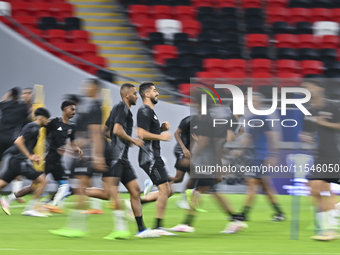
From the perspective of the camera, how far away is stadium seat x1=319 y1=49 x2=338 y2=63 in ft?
47.9

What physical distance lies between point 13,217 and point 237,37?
338 inches

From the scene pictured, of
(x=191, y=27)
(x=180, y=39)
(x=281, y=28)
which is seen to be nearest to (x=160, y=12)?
(x=191, y=27)

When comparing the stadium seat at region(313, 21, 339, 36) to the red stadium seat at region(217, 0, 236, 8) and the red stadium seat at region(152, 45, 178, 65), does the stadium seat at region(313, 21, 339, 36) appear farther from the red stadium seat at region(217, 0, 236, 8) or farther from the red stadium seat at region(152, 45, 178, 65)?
the red stadium seat at region(152, 45, 178, 65)

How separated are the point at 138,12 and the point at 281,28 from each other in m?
4.10

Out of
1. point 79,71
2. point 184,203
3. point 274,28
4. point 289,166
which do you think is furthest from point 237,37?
point 289,166

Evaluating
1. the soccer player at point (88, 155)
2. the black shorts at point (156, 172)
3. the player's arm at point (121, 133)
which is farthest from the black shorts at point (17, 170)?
the black shorts at point (156, 172)

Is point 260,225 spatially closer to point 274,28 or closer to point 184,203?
point 184,203

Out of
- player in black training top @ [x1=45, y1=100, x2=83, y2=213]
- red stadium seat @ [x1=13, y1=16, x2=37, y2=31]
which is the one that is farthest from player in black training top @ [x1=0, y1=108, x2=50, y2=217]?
red stadium seat @ [x1=13, y1=16, x2=37, y2=31]

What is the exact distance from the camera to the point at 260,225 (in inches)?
305

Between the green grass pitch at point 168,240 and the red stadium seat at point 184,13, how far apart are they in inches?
310

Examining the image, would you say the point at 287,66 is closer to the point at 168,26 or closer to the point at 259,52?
the point at 259,52

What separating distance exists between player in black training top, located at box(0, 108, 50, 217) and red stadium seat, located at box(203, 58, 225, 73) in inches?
247

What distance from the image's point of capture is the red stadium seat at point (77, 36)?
1402 cm

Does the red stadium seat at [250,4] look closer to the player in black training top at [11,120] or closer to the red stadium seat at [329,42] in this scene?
the red stadium seat at [329,42]
